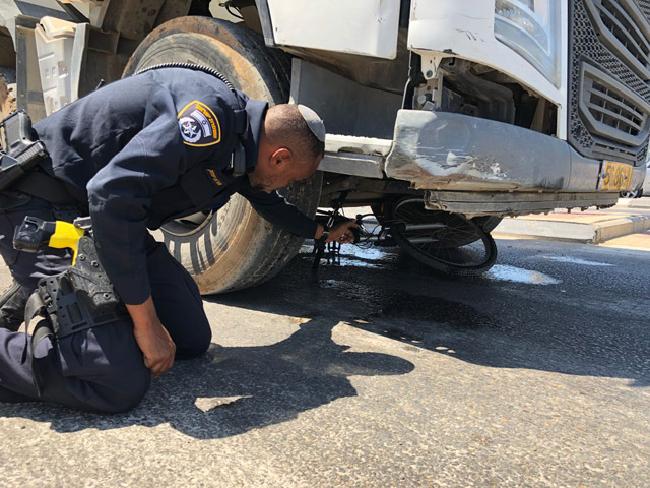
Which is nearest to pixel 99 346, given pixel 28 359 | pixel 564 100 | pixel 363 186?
pixel 28 359

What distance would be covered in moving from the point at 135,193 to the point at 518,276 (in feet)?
10.3

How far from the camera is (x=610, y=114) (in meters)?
2.63

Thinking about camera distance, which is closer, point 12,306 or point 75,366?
point 75,366

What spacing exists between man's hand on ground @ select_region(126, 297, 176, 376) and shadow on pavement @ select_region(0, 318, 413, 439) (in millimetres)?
132

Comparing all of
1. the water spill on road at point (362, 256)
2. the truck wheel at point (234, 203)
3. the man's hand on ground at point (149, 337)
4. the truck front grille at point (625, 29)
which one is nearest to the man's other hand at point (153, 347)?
the man's hand on ground at point (149, 337)

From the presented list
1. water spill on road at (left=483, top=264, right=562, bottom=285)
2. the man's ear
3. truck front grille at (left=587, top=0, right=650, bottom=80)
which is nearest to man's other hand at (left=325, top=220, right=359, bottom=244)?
the man's ear

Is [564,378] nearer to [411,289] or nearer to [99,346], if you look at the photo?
[411,289]

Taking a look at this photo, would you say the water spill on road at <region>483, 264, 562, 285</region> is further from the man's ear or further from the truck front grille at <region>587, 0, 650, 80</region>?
the man's ear

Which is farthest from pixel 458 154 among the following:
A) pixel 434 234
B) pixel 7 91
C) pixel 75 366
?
pixel 7 91

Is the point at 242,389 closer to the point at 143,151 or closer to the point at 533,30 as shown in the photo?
the point at 143,151

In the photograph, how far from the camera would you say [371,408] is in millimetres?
1693

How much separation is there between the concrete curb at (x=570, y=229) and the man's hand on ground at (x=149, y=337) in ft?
18.2

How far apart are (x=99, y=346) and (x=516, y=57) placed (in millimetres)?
1690

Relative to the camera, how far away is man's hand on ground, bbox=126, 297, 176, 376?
5.24ft
